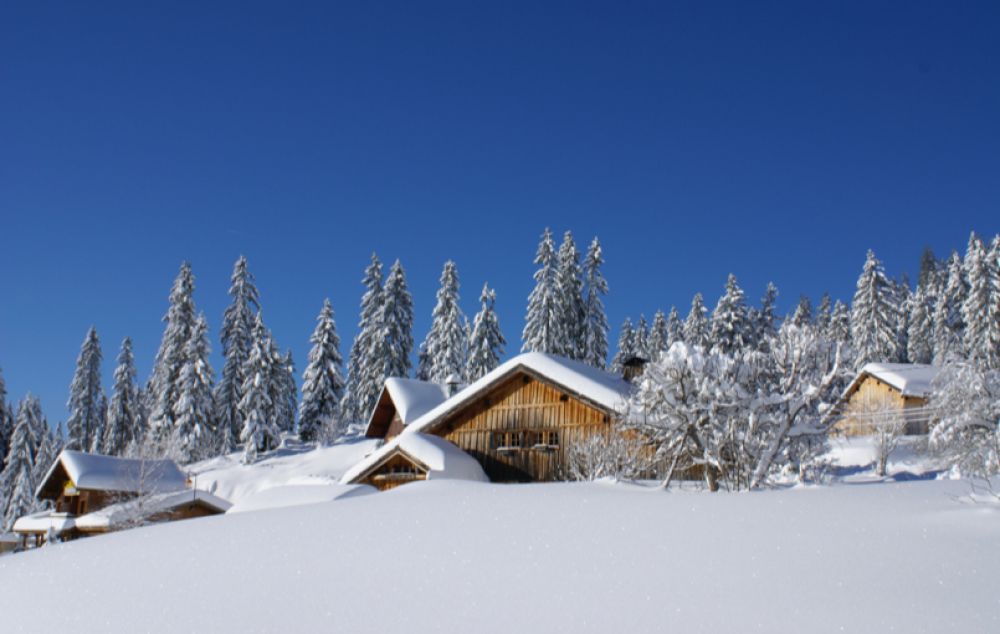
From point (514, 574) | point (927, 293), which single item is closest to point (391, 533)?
point (514, 574)

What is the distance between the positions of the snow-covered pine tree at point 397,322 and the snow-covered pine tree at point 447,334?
6.41ft

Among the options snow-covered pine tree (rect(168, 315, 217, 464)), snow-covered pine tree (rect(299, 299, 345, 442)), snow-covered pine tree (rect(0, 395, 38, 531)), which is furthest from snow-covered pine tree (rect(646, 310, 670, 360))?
snow-covered pine tree (rect(0, 395, 38, 531))

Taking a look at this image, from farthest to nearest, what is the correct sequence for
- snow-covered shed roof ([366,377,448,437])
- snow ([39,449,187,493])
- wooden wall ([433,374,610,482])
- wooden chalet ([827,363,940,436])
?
1. snow ([39,449,187,493])
2. wooden chalet ([827,363,940,436])
3. snow-covered shed roof ([366,377,448,437])
4. wooden wall ([433,374,610,482])

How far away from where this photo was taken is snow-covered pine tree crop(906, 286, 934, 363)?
70.9 m

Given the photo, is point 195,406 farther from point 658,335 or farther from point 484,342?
point 658,335

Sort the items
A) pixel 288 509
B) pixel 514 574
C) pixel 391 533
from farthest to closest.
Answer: pixel 288 509 < pixel 391 533 < pixel 514 574

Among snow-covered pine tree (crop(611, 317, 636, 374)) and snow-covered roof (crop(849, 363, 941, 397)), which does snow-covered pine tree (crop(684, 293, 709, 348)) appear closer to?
snow-covered pine tree (crop(611, 317, 636, 374))

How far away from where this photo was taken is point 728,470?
17031 mm

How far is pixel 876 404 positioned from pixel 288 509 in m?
44.3

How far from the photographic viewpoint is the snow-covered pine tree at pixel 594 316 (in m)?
56.3

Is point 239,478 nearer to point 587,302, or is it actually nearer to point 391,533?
point 587,302

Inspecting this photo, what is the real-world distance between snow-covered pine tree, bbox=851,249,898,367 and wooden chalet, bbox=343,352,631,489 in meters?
42.6

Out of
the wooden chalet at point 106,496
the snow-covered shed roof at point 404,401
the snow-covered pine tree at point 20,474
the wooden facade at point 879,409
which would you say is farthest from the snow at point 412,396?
the snow-covered pine tree at point 20,474

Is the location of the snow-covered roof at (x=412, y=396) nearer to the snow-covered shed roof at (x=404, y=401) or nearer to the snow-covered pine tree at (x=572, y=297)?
the snow-covered shed roof at (x=404, y=401)
